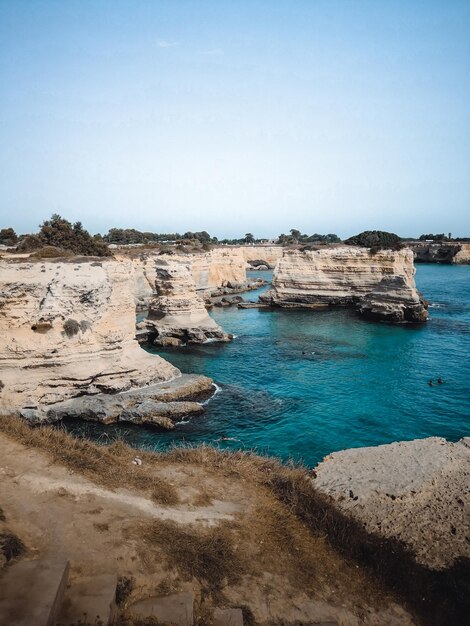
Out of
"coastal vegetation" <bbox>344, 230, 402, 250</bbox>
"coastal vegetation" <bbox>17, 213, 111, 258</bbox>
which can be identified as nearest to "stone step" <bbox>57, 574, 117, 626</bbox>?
"coastal vegetation" <bbox>17, 213, 111, 258</bbox>

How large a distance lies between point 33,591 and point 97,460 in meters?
4.72

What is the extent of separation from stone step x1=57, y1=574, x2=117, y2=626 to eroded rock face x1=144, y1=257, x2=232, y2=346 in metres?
27.2

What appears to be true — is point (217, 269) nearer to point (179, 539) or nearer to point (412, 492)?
point (412, 492)

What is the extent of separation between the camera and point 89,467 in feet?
32.2

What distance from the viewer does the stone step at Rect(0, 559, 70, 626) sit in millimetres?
5037

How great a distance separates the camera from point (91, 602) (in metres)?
5.66

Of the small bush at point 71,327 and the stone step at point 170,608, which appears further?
the small bush at point 71,327

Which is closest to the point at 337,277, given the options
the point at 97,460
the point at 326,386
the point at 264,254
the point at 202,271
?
the point at 202,271

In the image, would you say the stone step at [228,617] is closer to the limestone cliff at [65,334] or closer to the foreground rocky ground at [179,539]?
the foreground rocky ground at [179,539]

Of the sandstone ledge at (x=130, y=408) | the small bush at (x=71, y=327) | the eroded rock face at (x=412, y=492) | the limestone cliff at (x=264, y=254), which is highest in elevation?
Answer: the limestone cliff at (x=264, y=254)

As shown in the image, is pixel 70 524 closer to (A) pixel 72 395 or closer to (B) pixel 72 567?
(B) pixel 72 567

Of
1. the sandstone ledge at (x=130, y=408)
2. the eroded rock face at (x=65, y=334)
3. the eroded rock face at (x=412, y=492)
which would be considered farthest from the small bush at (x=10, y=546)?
the eroded rock face at (x=65, y=334)

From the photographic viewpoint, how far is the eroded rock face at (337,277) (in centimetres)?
4547

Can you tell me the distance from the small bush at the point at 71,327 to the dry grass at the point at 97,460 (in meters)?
7.89
